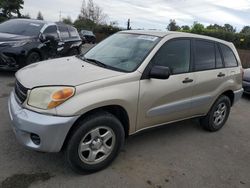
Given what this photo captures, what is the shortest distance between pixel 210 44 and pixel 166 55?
1.26 m

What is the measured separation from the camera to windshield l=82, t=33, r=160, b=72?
352 centimetres

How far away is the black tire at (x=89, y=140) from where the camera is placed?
288cm

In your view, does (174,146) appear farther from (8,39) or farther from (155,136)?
(8,39)

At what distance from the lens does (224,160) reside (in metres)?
3.90

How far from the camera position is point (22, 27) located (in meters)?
7.84

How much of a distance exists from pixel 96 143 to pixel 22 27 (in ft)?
19.8

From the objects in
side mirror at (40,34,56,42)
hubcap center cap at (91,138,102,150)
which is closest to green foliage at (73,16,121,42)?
side mirror at (40,34,56,42)

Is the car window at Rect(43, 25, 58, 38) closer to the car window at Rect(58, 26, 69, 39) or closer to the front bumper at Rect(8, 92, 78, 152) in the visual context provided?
the car window at Rect(58, 26, 69, 39)

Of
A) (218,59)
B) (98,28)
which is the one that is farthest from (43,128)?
(98,28)

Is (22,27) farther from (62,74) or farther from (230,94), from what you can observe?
(230,94)

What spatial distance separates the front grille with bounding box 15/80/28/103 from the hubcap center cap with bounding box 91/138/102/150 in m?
0.93

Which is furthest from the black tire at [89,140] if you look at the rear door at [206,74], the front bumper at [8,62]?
the front bumper at [8,62]

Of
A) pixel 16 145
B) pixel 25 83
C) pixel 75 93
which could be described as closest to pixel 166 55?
pixel 75 93

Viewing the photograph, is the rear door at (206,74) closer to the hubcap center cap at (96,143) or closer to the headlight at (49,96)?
the hubcap center cap at (96,143)
